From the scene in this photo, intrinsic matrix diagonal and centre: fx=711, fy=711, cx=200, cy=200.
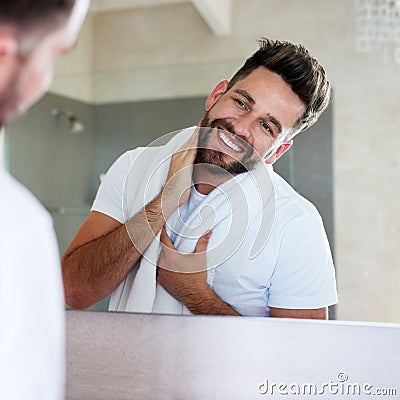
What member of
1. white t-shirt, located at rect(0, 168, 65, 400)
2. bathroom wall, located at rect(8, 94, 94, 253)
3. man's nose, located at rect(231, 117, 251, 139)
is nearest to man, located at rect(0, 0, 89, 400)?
white t-shirt, located at rect(0, 168, 65, 400)

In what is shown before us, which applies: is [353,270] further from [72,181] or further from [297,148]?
[72,181]

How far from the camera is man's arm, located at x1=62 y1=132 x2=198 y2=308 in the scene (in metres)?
1.33

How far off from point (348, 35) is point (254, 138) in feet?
0.82

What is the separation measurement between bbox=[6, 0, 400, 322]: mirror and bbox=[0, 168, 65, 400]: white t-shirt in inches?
29.5

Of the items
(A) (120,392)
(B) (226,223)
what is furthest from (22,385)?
(A) (120,392)

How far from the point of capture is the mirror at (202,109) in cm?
125

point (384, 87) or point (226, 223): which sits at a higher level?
point (384, 87)

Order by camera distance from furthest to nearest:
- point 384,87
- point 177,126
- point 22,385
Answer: point 177,126, point 384,87, point 22,385

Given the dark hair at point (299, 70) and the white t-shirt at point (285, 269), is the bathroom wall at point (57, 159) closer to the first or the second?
the white t-shirt at point (285, 269)

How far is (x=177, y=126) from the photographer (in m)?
1.36

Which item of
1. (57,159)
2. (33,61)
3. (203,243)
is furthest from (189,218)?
(33,61)

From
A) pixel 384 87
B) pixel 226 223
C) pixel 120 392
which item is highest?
pixel 384 87

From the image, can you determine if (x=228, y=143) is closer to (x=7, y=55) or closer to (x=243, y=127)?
(x=243, y=127)

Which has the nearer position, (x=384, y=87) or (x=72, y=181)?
(x=384, y=87)
